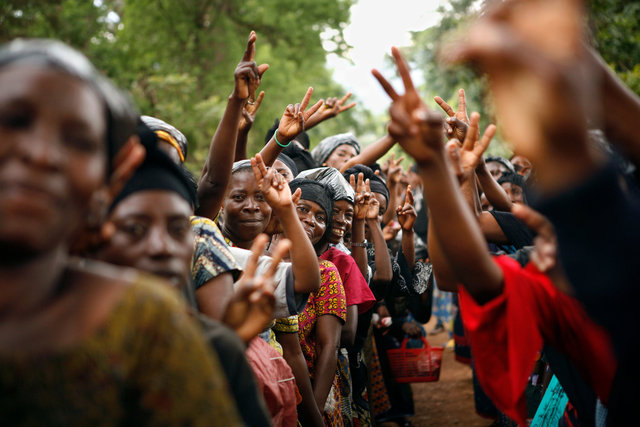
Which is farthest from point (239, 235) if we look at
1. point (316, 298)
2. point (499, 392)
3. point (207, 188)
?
point (499, 392)

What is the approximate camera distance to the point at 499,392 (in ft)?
5.73

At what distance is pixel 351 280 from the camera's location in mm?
3896

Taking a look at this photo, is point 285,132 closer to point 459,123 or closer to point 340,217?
point 340,217

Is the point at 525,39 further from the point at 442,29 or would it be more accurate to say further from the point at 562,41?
the point at 442,29

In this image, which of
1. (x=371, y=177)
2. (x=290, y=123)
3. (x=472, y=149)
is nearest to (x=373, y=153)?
(x=371, y=177)

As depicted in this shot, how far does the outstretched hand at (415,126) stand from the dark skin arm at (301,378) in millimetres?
1800

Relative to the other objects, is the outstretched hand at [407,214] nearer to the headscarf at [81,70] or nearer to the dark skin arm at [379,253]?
the dark skin arm at [379,253]

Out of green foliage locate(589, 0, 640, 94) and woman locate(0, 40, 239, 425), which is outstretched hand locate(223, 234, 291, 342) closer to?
woman locate(0, 40, 239, 425)

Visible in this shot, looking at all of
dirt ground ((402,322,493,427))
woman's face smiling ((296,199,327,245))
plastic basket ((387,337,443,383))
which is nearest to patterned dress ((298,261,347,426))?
woman's face smiling ((296,199,327,245))

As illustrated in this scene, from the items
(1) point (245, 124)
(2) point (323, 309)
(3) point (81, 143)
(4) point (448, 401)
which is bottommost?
(4) point (448, 401)

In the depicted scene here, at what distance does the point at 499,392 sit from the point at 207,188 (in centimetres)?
184

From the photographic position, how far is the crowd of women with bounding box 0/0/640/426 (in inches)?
42.0

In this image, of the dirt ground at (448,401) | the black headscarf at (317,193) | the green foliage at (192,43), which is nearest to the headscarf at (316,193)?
the black headscarf at (317,193)

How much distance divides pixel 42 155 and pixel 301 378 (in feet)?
7.69
